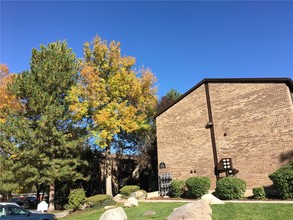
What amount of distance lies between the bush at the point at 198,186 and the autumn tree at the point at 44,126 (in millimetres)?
9705

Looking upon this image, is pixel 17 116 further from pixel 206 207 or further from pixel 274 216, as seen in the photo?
pixel 274 216

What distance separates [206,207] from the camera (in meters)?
10.5

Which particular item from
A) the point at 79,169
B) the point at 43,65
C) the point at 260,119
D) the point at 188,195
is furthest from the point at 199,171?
the point at 43,65

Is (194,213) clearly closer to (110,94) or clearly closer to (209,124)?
(209,124)

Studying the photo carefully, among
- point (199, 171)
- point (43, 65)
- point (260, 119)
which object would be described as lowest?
point (199, 171)

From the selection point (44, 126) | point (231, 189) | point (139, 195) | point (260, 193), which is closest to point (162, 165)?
point (139, 195)

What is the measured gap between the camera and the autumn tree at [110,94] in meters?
23.2

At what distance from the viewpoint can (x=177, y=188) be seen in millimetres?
19812

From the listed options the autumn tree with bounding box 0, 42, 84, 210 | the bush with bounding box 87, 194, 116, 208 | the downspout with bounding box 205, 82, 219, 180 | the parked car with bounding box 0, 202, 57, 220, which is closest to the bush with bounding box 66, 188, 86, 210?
the bush with bounding box 87, 194, 116, 208

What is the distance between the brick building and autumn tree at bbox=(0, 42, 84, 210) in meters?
8.04

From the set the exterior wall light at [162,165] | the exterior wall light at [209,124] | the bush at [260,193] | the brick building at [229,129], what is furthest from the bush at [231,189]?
the exterior wall light at [162,165]

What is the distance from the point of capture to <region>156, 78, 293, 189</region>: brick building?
57.5 ft

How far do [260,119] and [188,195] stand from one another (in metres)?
7.20

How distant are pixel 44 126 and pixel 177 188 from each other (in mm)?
11106
